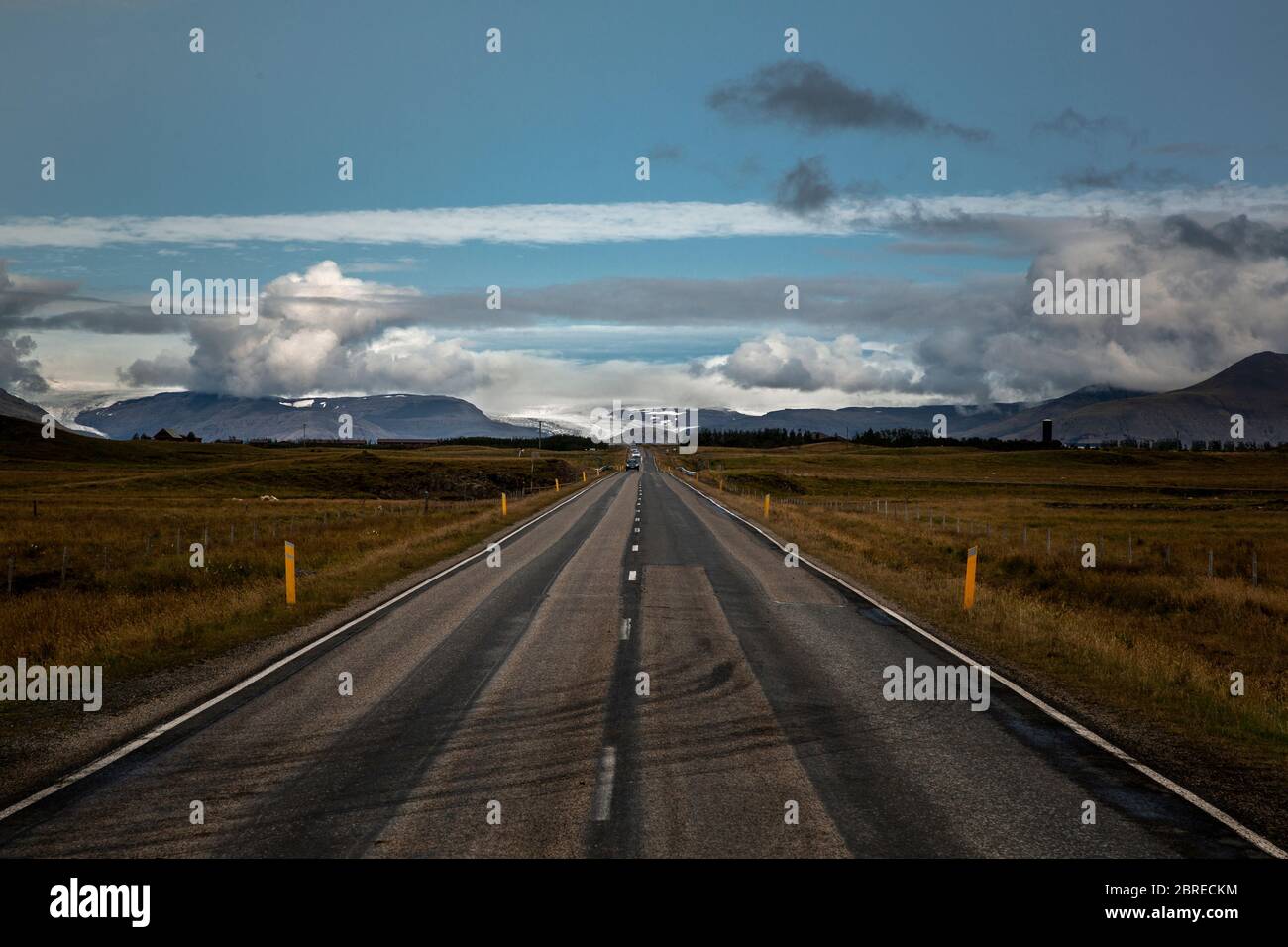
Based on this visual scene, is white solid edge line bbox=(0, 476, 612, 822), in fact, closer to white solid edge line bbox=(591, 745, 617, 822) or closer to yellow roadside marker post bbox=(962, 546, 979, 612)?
white solid edge line bbox=(591, 745, 617, 822)

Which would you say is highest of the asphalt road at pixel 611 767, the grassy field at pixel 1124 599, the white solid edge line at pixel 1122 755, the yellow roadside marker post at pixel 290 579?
the yellow roadside marker post at pixel 290 579

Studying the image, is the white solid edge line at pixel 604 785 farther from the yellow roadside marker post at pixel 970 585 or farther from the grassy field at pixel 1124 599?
the yellow roadside marker post at pixel 970 585

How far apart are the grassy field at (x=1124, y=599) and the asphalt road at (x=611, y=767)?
1290 millimetres

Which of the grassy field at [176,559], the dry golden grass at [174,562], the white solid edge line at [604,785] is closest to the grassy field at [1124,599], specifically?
the white solid edge line at [604,785]

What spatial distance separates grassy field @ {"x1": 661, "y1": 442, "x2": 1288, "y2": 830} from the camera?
10242mm

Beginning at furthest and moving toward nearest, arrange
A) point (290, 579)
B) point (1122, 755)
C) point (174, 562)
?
point (174, 562), point (290, 579), point (1122, 755)

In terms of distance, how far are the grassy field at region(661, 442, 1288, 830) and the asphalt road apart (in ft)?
4.23

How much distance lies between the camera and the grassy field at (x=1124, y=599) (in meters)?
10.2

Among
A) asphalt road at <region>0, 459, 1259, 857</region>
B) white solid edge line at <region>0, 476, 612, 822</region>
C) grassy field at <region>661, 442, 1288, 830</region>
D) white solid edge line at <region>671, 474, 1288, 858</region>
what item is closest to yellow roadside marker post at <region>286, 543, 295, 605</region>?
white solid edge line at <region>0, 476, 612, 822</region>

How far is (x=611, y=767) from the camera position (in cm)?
814

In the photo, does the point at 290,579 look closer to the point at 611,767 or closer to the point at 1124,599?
the point at 611,767

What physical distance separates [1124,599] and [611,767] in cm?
2177

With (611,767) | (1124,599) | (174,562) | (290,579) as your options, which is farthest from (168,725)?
(1124,599)
